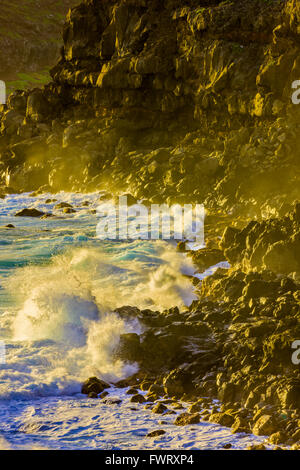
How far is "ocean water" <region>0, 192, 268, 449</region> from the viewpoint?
13234 millimetres

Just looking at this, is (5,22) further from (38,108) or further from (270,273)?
(270,273)

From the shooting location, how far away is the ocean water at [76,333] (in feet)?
43.4

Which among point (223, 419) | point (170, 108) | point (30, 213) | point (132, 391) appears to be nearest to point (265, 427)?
point (223, 419)

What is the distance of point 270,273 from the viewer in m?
21.2

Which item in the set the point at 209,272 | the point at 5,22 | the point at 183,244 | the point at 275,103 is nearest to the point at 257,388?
the point at 209,272

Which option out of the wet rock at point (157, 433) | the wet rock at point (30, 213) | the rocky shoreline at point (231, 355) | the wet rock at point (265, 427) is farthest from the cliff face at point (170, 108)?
the wet rock at point (157, 433)

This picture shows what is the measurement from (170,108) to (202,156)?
9.43 meters

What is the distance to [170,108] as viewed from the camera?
49.8 meters

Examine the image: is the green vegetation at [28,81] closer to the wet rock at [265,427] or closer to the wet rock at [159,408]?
the wet rock at [159,408]

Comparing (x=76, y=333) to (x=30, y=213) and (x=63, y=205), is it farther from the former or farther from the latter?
(x=63, y=205)

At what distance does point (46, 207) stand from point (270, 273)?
97.2 ft

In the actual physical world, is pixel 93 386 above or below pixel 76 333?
below

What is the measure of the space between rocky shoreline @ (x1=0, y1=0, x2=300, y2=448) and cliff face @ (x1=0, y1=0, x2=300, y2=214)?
11 centimetres

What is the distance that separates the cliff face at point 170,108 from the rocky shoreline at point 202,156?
107mm
